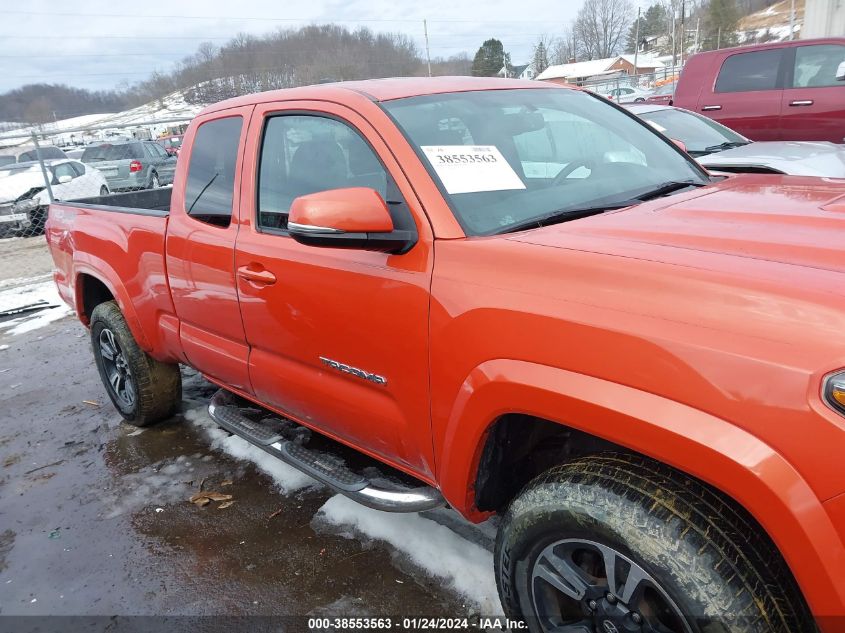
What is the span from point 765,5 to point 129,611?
126m

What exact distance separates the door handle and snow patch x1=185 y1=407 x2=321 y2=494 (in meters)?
1.08

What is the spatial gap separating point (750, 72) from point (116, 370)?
312 inches

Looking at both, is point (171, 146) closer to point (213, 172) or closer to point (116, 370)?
point (116, 370)

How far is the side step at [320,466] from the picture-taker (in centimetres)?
231

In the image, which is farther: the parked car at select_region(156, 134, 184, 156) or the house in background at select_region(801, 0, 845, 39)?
the house in background at select_region(801, 0, 845, 39)

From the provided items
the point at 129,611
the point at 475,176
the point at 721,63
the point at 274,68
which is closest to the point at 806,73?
the point at 721,63

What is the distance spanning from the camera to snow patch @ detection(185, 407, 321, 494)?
3.43 metres

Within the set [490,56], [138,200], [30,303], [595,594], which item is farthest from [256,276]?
[490,56]

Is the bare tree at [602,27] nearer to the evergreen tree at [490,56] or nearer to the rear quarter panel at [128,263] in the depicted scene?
the evergreen tree at [490,56]

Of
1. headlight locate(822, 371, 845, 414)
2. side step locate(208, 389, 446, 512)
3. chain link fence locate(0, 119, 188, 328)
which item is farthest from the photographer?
chain link fence locate(0, 119, 188, 328)

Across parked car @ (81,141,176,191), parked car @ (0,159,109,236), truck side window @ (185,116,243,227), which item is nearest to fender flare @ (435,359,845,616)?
truck side window @ (185,116,243,227)

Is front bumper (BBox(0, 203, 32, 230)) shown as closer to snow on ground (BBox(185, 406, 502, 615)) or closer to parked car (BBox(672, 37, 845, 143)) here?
snow on ground (BBox(185, 406, 502, 615))

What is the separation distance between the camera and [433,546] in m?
2.79

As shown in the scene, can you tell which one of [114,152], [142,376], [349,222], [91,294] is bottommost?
[142,376]
